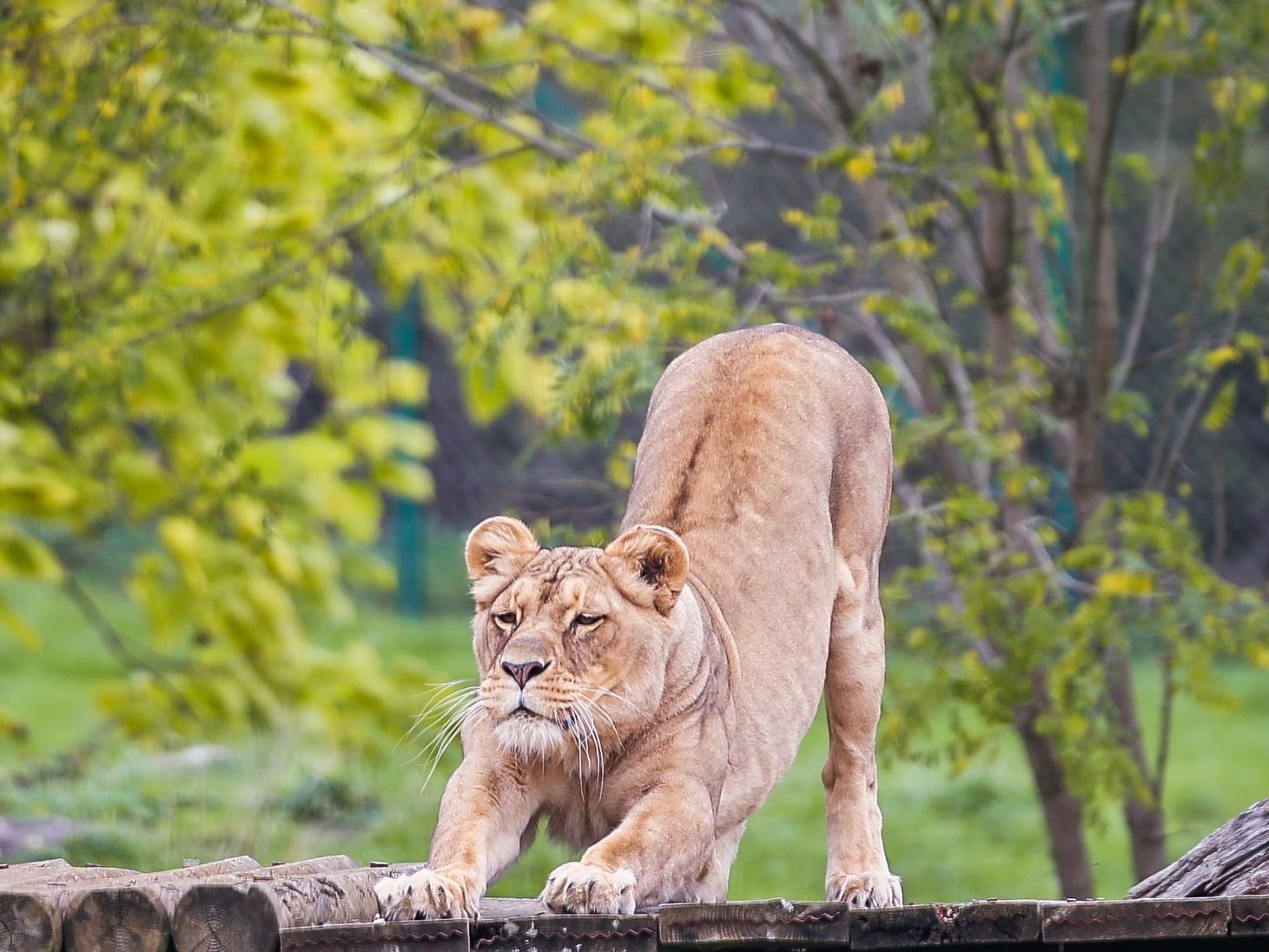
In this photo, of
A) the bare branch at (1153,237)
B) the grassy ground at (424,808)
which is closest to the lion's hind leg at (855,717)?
the grassy ground at (424,808)

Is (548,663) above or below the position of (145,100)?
below

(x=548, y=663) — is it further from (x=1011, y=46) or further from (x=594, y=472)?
(x=594, y=472)

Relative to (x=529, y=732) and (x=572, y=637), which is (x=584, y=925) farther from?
(x=572, y=637)

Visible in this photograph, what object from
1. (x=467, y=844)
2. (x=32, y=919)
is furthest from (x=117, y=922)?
(x=467, y=844)

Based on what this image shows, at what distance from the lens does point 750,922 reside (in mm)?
2963

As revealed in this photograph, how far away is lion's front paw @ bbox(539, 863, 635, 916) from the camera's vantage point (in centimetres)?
304

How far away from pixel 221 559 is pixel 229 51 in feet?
6.94

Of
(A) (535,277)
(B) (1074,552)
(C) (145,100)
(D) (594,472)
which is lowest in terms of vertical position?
(D) (594,472)

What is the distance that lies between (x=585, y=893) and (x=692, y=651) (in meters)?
0.62

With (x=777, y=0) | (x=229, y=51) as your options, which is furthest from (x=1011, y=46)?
(x=777, y=0)

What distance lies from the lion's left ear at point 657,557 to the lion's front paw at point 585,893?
0.57 m

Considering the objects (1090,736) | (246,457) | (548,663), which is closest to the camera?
(548,663)

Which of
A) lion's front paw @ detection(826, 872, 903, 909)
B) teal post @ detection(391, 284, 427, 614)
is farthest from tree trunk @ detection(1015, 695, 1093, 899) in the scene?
teal post @ detection(391, 284, 427, 614)

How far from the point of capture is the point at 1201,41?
611 cm
